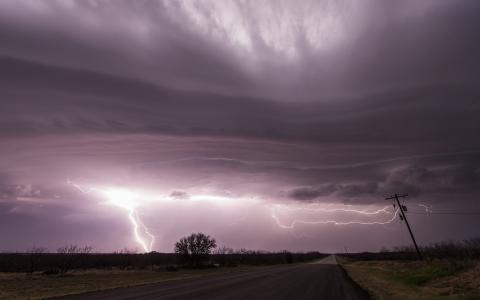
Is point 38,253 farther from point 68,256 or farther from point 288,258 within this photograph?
point 288,258

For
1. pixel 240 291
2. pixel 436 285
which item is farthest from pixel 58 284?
pixel 436 285

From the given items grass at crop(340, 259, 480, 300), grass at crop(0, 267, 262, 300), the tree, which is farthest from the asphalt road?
the tree

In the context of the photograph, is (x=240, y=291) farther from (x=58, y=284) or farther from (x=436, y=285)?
(x=58, y=284)

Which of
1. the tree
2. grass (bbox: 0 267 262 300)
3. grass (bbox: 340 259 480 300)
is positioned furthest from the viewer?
the tree

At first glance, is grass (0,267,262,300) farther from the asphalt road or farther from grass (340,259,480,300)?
grass (340,259,480,300)

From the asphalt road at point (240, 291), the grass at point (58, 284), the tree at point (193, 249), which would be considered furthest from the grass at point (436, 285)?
the tree at point (193, 249)

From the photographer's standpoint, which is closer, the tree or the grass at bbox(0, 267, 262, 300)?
the grass at bbox(0, 267, 262, 300)

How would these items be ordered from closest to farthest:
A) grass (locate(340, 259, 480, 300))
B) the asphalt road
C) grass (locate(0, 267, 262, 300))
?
the asphalt road < grass (locate(340, 259, 480, 300)) < grass (locate(0, 267, 262, 300))

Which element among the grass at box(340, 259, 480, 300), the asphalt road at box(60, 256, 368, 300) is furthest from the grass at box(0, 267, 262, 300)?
the grass at box(340, 259, 480, 300)

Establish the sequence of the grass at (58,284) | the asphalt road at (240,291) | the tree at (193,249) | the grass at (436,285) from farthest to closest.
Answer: the tree at (193,249)
the grass at (58,284)
the grass at (436,285)
the asphalt road at (240,291)

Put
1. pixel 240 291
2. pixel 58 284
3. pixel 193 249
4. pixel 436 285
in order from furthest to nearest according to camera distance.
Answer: pixel 193 249 < pixel 58 284 < pixel 436 285 < pixel 240 291

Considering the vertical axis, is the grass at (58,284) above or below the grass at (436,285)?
above

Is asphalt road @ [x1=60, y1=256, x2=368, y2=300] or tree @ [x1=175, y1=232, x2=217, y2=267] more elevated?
tree @ [x1=175, y1=232, x2=217, y2=267]

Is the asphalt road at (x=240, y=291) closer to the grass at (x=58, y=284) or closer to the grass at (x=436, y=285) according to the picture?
the grass at (x=436, y=285)
